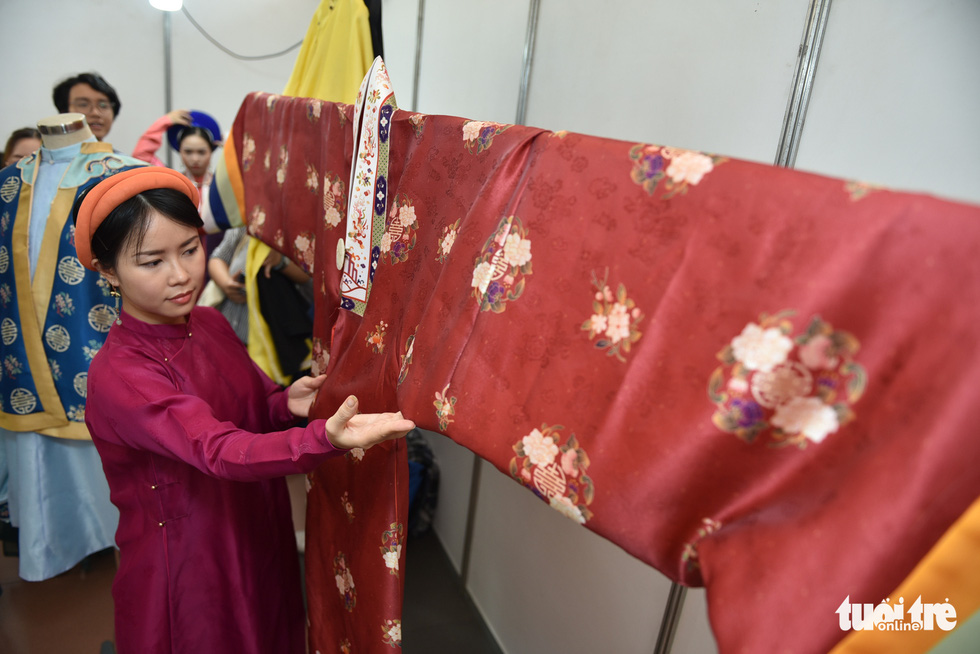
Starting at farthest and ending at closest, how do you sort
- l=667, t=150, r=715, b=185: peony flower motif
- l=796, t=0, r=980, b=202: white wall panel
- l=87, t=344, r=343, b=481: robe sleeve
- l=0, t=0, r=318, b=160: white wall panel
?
l=0, t=0, r=318, b=160: white wall panel < l=87, t=344, r=343, b=481: robe sleeve < l=796, t=0, r=980, b=202: white wall panel < l=667, t=150, r=715, b=185: peony flower motif

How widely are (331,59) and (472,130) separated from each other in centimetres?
90

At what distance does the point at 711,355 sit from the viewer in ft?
1.74

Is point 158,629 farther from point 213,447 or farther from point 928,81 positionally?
point 928,81

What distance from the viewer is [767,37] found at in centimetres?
87

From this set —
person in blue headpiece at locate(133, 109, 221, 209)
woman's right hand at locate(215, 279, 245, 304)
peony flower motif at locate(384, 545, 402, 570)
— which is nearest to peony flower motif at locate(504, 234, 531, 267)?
peony flower motif at locate(384, 545, 402, 570)

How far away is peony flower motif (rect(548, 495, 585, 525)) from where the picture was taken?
0.61 m

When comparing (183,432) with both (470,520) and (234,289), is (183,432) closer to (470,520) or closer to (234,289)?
(234,289)

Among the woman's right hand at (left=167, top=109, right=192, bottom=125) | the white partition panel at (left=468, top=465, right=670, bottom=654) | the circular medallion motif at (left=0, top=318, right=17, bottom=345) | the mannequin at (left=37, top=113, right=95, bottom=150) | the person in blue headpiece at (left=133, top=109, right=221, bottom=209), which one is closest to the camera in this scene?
the white partition panel at (left=468, top=465, right=670, bottom=654)

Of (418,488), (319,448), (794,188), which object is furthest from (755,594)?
(418,488)

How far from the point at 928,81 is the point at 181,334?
1.29 metres

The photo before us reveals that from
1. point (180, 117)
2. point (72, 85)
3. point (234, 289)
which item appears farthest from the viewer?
point (180, 117)

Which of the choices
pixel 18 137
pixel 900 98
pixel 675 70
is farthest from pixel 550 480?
pixel 18 137

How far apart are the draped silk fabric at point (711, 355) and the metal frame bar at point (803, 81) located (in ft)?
1.24

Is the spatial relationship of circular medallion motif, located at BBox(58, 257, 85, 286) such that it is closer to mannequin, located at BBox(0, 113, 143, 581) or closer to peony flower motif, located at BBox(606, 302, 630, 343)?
mannequin, located at BBox(0, 113, 143, 581)
